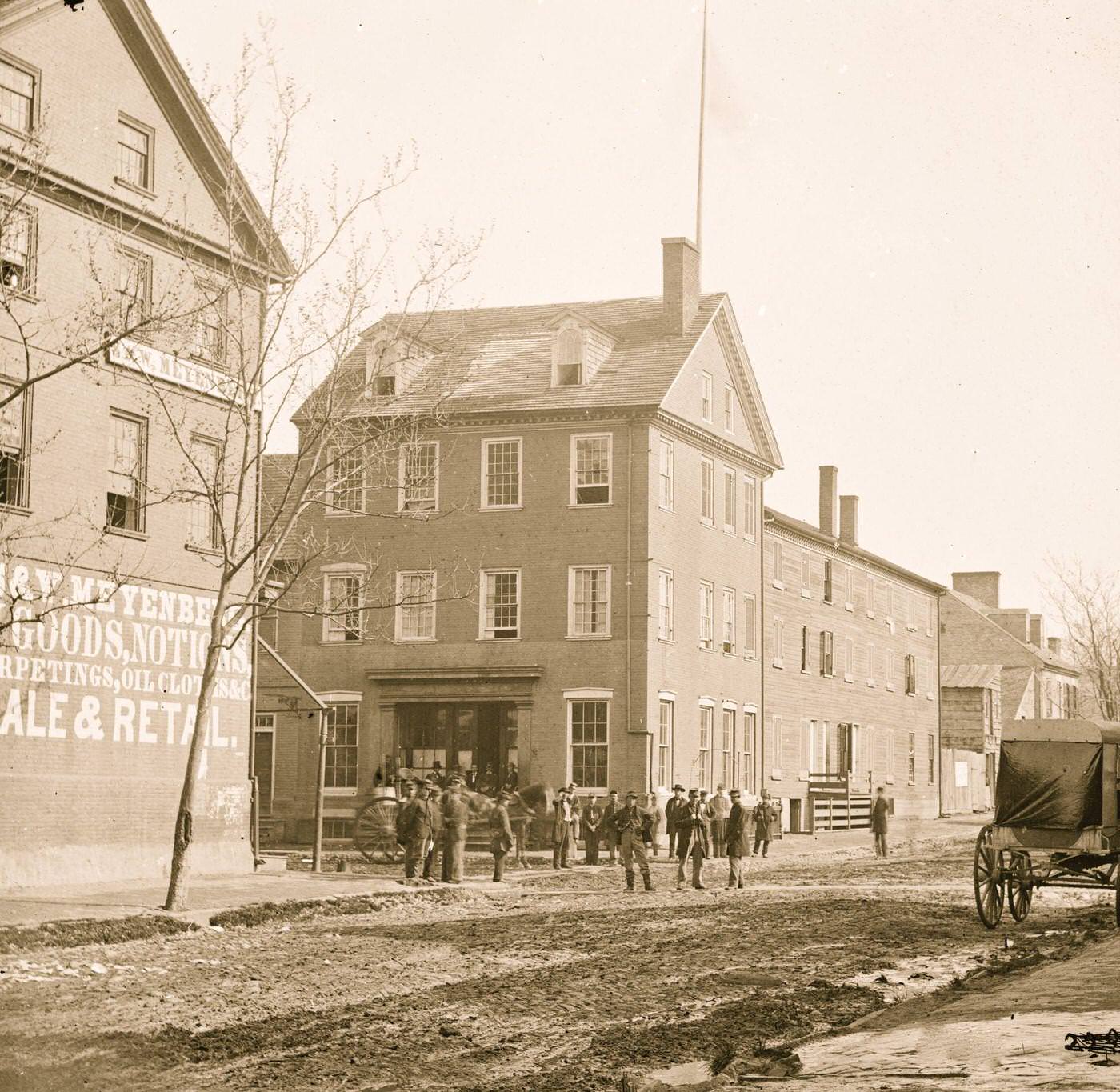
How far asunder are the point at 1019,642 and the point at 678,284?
163ft

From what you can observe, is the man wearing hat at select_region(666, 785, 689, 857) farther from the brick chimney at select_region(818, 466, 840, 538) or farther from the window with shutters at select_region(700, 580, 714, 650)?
the brick chimney at select_region(818, 466, 840, 538)

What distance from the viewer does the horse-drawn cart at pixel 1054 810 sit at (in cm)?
1931

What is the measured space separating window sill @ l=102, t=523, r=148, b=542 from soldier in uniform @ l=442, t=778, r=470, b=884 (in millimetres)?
6581

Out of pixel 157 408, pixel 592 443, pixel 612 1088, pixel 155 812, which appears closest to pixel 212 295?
pixel 157 408

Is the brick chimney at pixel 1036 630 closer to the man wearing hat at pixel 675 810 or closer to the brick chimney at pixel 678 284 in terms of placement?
the brick chimney at pixel 678 284

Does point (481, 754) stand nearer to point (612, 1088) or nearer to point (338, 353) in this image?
point (338, 353)

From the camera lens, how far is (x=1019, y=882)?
19641mm

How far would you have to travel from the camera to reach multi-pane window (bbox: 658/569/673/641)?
1630 inches

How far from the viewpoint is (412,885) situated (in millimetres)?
25531

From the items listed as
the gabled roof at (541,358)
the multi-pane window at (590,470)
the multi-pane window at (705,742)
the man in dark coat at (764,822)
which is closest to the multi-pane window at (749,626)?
the multi-pane window at (705,742)

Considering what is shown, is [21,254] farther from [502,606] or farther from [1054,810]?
[502,606]

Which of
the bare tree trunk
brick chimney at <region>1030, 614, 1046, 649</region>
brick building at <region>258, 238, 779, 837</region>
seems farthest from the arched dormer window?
brick chimney at <region>1030, 614, 1046, 649</region>

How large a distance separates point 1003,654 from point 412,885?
220 ft

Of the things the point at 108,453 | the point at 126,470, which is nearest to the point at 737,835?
the point at 126,470
